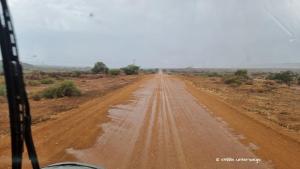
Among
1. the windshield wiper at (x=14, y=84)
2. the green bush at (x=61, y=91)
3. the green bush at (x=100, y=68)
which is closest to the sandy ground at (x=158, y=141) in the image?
the windshield wiper at (x=14, y=84)

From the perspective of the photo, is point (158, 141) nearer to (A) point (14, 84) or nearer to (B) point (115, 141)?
(B) point (115, 141)

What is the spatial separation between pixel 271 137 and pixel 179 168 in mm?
5479

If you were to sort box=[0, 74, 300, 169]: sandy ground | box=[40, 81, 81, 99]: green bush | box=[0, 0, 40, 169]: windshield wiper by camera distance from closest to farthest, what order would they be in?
box=[0, 0, 40, 169]: windshield wiper < box=[0, 74, 300, 169]: sandy ground < box=[40, 81, 81, 99]: green bush

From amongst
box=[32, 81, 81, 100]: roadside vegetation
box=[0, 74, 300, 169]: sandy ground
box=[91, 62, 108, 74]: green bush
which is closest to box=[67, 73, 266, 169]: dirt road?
box=[0, 74, 300, 169]: sandy ground

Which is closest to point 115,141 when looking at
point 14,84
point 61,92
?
point 14,84

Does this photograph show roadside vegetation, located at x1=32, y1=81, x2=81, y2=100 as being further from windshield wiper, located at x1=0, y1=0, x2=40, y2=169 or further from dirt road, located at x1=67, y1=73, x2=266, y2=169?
windshield wiper, located at x1=0, y1=0, x2=40, y2=169

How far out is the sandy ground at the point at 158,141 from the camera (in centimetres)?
897

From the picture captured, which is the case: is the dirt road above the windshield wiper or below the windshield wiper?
below

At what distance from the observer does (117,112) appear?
1753cm

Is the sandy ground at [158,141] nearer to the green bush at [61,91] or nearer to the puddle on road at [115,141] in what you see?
the puddle on road at [115,141]

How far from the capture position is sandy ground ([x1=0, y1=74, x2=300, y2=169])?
8.97 meters

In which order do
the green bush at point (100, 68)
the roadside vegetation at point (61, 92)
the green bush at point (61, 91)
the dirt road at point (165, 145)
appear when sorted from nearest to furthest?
the dirt road at point (165, 145)
the roadside vegetation at point (61, 92)
the green bush at point (61, 91)
the green bush at point (100, 68)

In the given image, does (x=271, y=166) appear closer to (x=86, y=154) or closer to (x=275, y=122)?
(x=86, y=154)

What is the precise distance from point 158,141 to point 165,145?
1.74ft
